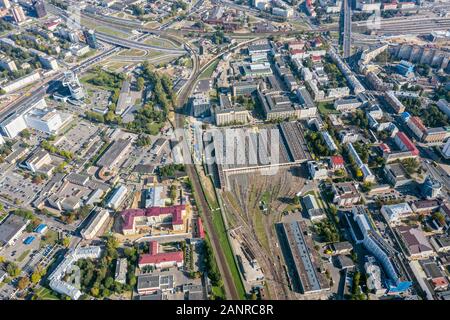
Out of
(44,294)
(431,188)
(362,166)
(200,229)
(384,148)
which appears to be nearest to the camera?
(44,294)

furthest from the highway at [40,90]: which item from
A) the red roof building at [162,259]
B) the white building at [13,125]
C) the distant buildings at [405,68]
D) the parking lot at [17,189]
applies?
the distant buildings at [405,68]

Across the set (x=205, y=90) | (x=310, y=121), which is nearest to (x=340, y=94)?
(x=310, y=121)

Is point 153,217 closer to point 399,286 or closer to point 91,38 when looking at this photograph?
point 399,286

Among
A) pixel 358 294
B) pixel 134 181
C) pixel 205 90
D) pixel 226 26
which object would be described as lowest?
pixel 358 294

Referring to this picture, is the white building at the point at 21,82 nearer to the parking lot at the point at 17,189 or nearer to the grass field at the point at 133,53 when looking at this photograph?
the grass field at the point at 133,53

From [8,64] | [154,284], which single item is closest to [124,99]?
[8,64]

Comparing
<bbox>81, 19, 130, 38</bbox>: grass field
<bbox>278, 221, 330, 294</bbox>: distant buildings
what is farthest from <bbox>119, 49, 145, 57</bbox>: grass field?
<bbox>278, 221, 330, 294</bbox>: distant buildings

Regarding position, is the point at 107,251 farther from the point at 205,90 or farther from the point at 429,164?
the point at 429,164
